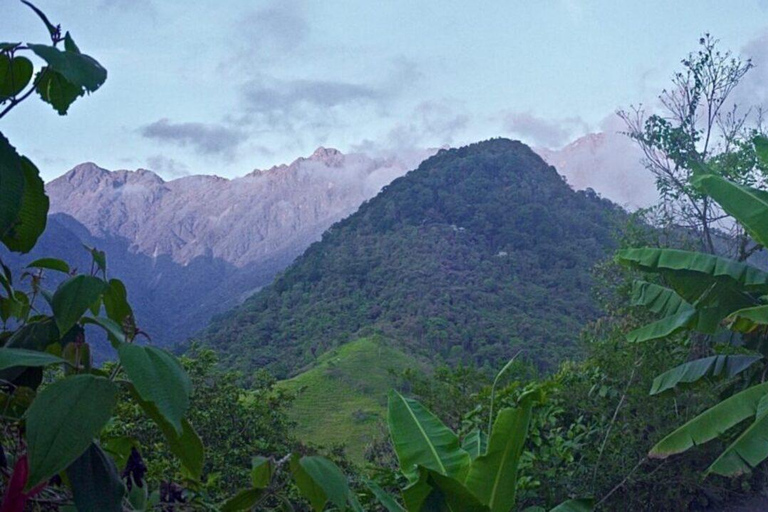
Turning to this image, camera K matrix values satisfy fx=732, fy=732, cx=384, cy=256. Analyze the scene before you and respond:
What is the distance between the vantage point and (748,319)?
5613 millimetres

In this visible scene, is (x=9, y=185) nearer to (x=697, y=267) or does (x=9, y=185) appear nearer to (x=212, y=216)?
(x=697, y=267)

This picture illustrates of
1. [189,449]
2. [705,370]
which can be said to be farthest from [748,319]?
[189,449]

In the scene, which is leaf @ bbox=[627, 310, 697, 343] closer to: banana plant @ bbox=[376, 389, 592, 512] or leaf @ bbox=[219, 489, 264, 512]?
banana plant @ bbox=[376, 389, 592, 512]

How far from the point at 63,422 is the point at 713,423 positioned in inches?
212

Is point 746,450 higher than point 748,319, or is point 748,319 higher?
point 748,319

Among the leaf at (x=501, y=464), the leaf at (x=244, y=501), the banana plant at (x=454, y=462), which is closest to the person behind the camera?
the leaf at (x=244, y=501)

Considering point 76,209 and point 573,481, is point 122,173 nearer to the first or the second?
point 76,209

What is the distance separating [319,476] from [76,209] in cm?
7246

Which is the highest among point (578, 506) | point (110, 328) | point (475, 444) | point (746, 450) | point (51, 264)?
point (51, 264)

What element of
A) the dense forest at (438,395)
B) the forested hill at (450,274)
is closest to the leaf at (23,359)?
the dense forest at (438,395)

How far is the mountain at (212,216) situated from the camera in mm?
61669

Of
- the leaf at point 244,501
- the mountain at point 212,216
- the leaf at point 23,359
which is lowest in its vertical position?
the leaf at point 244,501

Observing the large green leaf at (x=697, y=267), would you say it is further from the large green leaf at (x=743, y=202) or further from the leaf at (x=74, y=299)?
the leaf at (x=74, y=299)

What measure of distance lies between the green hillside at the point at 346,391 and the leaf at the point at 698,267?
220 inches
